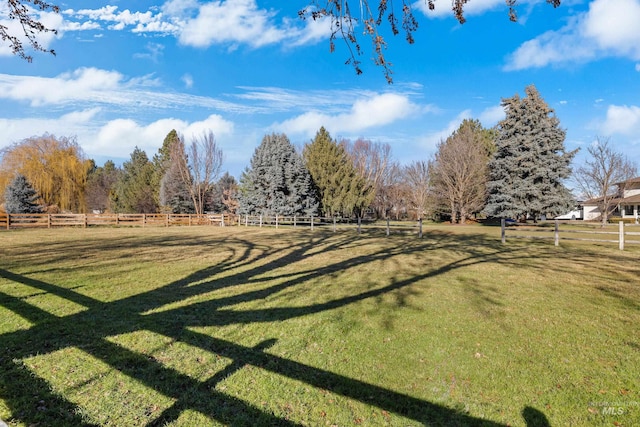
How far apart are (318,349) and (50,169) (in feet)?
131

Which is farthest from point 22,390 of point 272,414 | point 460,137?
point 460,137

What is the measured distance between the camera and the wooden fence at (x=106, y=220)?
25.3m

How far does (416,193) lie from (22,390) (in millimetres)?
48489

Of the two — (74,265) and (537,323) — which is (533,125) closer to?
(537,323)

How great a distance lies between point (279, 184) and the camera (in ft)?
111

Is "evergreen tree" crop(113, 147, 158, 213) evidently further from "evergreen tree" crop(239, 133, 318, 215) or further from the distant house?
the distant house

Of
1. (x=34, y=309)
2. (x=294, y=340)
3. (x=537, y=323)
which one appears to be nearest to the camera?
(x=294, y=340)

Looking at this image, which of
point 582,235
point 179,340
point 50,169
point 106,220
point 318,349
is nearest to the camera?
point 318,349

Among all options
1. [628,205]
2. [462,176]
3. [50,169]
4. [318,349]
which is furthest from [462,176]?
[50,169]

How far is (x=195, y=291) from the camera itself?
6418 millimetres

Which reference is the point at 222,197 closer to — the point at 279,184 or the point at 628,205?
the point at 279,184

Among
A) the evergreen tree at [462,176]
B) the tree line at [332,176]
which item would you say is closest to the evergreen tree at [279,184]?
the tree line at [332,176]

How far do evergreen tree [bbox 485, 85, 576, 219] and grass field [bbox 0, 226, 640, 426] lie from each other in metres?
25.9

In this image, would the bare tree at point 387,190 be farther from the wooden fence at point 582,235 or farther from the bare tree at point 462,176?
the wooden fence at point 582,235
